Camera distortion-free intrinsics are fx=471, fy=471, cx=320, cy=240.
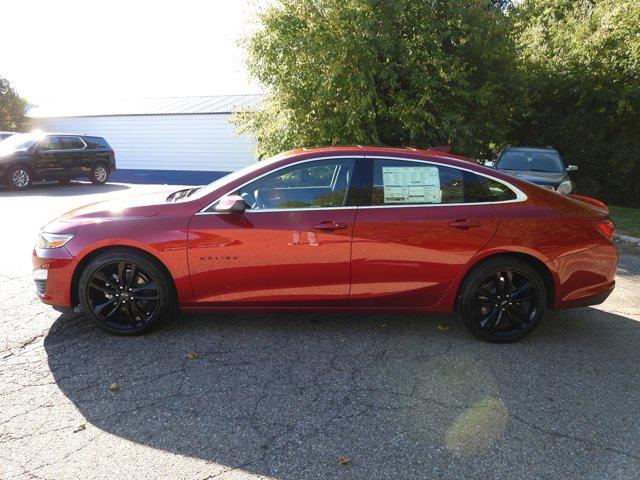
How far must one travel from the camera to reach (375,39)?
31.2ft

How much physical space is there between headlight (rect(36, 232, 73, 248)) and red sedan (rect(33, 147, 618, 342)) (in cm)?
1

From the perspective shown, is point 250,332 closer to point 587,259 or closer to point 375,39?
point 587,259

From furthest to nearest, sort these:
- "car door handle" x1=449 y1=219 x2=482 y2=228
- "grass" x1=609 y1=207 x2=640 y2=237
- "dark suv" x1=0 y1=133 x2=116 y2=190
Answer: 1. "dark suv" x1=0 y1=133 x2=116 y2=190
2. "grass" x1=609 y1=207 x2=640 y2=237
3. "car door handle" x1=449 y1=219 x2=482 y2=228

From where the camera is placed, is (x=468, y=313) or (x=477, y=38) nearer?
(x=468, y=313)

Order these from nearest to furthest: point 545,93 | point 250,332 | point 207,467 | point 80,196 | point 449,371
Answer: point 207,467 < point 449,371 < point 250,332 < point 80,196 < point 545,93

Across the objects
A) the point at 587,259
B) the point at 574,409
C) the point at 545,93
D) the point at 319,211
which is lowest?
the point at 574,409

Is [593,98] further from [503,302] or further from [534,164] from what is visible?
[503,302]

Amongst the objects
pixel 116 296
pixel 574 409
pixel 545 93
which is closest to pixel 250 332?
pixel 116 296

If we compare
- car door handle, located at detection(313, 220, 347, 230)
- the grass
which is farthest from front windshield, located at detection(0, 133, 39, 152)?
the grass

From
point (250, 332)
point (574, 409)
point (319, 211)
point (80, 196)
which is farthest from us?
point (80, 196)

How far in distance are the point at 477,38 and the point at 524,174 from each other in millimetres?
3234

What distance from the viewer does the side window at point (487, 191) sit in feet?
12.3

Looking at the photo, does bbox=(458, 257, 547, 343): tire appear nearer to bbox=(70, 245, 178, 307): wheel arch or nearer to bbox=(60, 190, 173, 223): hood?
bbox=(70, 245, 178, 307): wheel arch

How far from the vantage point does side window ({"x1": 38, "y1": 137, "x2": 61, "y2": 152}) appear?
574 inches
